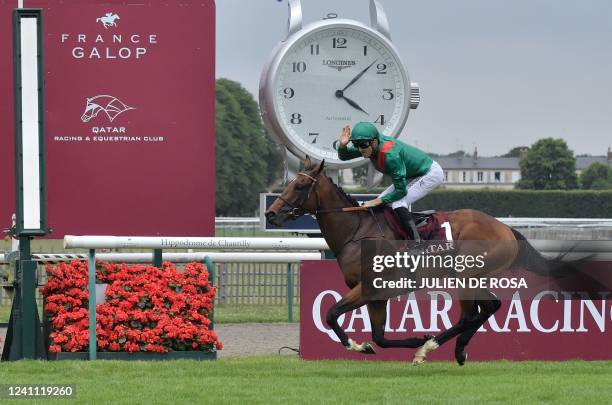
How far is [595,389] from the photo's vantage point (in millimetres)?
7574

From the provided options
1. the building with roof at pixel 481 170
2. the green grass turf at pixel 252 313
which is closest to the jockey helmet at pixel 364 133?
the green grass turf at pixel 252 313

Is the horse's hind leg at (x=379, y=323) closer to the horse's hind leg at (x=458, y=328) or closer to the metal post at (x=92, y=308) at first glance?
the horse's hind leg at (x=458, y=328)

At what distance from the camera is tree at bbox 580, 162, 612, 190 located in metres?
73.5

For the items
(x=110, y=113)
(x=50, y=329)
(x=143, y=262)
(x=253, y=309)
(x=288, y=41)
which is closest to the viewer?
(x=50, y=329)

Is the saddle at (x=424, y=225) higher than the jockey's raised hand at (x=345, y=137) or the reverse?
the reverse

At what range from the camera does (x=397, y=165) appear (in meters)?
8.80

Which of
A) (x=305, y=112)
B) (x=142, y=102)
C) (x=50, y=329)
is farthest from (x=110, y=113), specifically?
(x=50, y=329)

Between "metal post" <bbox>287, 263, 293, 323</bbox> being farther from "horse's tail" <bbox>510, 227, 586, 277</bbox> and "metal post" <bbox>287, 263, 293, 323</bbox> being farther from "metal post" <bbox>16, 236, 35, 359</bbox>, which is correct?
"metal post" <bbox>16, 236, 35, 359</bbox>

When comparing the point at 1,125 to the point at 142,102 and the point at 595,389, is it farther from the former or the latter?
the point at 595,389

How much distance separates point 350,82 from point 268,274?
487 centimetres

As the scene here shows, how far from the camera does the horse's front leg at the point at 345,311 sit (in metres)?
8.57

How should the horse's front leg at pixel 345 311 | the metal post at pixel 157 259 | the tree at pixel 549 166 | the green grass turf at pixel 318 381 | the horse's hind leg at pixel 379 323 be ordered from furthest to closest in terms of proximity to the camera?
the tree at pixel 549 166 < the metal post at pixel 157 259 < the horse's hind leg at pixel 379 323 < the horse's front leg at pixel 345 311 < the green grass turf at pixel 318 381

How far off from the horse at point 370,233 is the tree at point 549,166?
65.3 metres

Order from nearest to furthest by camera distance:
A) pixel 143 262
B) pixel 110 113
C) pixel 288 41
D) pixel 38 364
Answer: pixel 38 364, pixel 288 41, pixel 110 113, pixel 143 262
